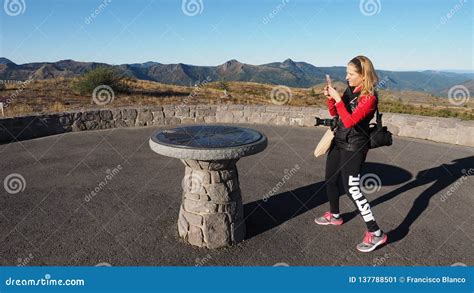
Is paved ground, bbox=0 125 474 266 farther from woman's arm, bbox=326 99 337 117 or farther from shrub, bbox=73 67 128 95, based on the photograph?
shrub, bbox=73 67 128 95

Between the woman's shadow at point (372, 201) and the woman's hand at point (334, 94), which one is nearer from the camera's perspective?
the woman's hand at point (334, 94)

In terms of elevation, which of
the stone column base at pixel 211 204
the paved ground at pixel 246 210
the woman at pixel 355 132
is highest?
the woman at pixel 355 132

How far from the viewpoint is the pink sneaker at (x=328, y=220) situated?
4805 mm

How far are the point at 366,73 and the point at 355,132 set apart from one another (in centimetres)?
63

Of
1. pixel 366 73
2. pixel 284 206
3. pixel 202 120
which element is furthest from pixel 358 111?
pixel 202 120

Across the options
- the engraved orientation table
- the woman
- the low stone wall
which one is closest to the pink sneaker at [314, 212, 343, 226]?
the woman

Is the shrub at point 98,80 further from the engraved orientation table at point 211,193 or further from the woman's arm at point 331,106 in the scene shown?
the woman's arm at point 331,106

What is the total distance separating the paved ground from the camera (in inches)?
159

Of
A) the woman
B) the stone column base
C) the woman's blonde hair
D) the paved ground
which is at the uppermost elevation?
the woman's blonde hair

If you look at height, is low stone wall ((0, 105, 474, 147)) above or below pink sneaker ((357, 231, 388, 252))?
above

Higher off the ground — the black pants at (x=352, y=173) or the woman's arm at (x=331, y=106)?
the woman's arm at (x=331, y=106)

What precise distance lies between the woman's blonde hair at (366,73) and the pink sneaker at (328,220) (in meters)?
1.89

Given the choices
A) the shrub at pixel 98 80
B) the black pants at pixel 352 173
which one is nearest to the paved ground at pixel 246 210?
the black pants at pixel 352 173

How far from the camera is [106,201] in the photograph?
5.50 meters
